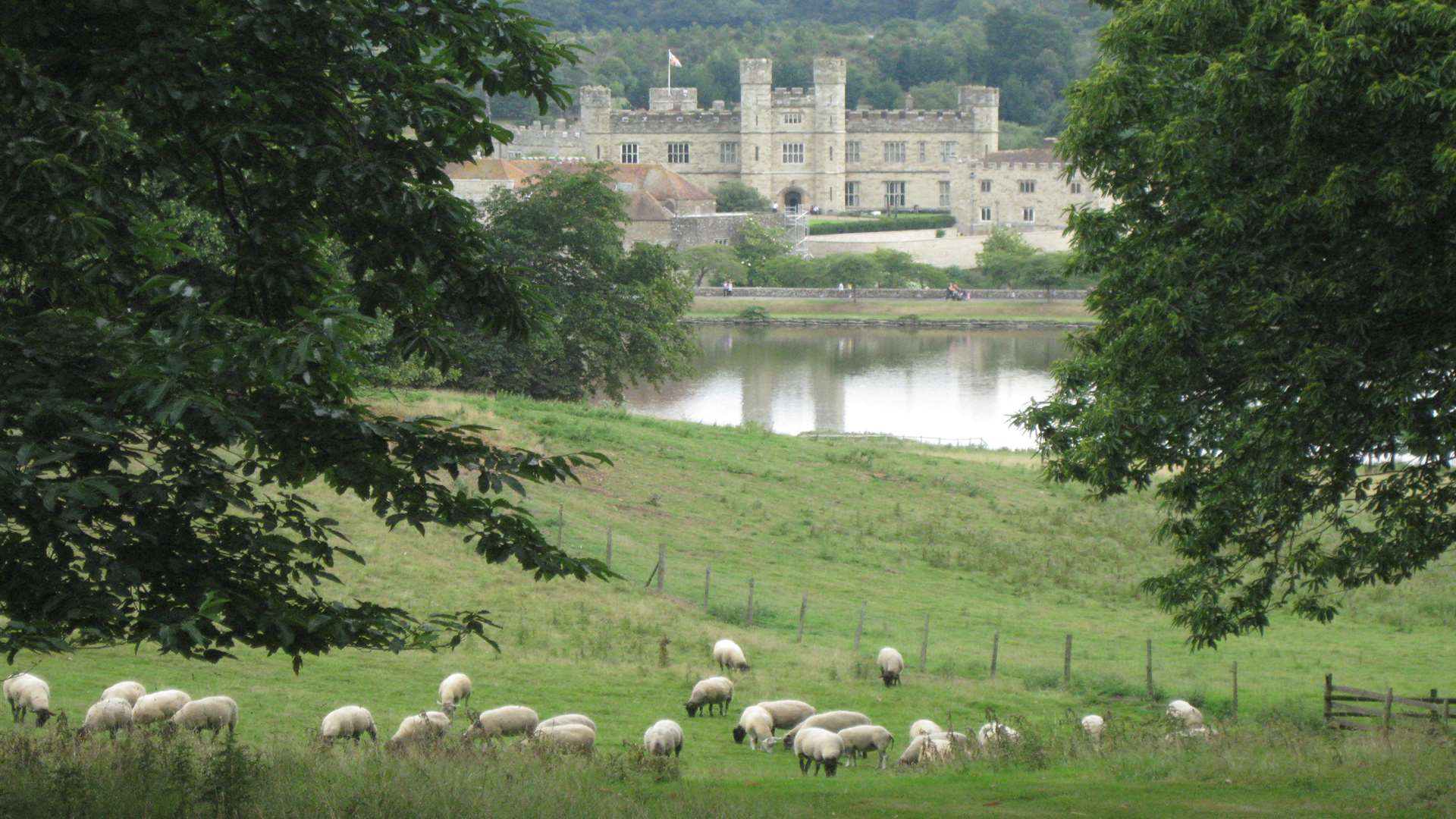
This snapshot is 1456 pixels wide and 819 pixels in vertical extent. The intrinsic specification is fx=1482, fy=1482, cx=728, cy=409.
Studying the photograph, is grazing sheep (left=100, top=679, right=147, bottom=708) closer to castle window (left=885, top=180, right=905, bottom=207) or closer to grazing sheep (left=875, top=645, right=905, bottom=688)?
grazing sheep (left=875, top=645, right=905, bottom=688)

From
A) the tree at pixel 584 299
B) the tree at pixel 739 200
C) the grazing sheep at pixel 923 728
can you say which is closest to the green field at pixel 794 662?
the grazing sheep at pixel 923 728

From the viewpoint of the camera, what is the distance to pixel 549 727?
12180 millimetres

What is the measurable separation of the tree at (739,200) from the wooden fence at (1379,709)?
264ft

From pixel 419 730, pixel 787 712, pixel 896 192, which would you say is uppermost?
pixel 896 192

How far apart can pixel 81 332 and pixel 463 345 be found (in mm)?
28872

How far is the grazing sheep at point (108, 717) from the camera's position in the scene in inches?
451

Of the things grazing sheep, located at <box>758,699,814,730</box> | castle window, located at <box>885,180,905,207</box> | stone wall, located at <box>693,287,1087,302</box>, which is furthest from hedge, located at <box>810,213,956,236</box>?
grazing sheep, located at <box>758,699,814,730</box>

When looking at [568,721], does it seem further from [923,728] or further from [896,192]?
[896,192]

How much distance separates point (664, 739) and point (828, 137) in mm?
90383

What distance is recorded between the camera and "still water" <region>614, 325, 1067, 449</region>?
48719 mm

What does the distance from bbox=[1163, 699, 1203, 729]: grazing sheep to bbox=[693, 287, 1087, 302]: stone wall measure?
202 feet

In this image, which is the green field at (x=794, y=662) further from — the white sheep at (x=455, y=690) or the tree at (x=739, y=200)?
the tree at (x=739, y=200)

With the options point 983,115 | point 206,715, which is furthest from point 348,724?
point 983,115

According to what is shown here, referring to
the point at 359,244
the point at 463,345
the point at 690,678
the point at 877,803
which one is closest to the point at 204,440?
the point at 359,244
